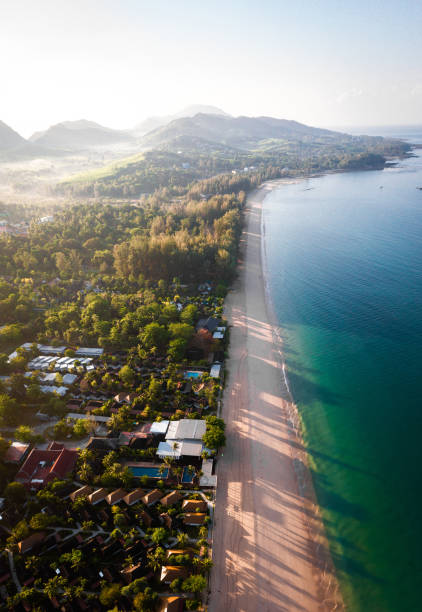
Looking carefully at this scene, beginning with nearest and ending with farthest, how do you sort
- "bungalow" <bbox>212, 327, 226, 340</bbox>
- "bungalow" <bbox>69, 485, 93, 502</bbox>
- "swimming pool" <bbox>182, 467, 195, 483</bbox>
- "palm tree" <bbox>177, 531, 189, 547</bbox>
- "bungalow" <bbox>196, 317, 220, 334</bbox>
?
"palm tree" <bbox>177, 531, 189, 547</bbox>, "bungalow" <bbox>69, 485, 93, 502</bbox>, "swimming pool" <bbox>182, 467, 195, 483</bbox>, "bungalow" <bbox>212, 327, 226, 340</bbox>, "bungalow" <bbox>196, 317, 220, 334</bbox>

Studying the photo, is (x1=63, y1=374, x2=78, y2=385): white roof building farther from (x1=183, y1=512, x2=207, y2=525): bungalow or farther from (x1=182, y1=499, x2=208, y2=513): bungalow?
(x1=183, y1=512, x2=207, y2=525): bungalow

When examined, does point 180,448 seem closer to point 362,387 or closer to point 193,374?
point 193,374

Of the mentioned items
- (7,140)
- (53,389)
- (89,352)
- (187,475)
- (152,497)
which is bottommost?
(187,475)

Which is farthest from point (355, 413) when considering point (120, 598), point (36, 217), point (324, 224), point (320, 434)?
point (36, 217)

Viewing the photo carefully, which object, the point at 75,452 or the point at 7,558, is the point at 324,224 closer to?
the point at 75,452

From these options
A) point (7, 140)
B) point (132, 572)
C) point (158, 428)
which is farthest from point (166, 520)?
point (7, 140)

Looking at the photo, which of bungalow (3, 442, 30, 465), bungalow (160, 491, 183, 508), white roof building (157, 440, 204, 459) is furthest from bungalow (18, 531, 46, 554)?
white roof building (157, 440, 204, 459)
